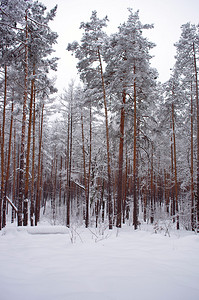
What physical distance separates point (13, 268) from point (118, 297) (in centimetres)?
193

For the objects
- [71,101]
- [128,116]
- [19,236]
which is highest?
[71,101]

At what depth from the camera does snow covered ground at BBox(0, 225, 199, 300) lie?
2430mm

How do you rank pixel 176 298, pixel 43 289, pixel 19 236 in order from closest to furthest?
1. pixel 176 298
2. pixel 43 289
3. pixel 19 236

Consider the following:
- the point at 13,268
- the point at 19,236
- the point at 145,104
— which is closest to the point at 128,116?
the point at 145,104

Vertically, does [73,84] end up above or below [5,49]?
above

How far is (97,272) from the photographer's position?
308 centimetres

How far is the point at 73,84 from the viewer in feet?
55.0

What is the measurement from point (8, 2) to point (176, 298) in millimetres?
11996

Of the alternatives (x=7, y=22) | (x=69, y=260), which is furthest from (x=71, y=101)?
(x=69, y=260)

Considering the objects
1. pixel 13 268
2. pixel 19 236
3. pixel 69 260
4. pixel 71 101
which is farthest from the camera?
pixel 71 101

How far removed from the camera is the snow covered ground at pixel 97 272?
2.43 meters

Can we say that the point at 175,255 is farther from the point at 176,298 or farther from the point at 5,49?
the point at 5,49

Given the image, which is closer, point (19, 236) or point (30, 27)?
point (19, 236)

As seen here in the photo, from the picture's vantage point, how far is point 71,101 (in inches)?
655
